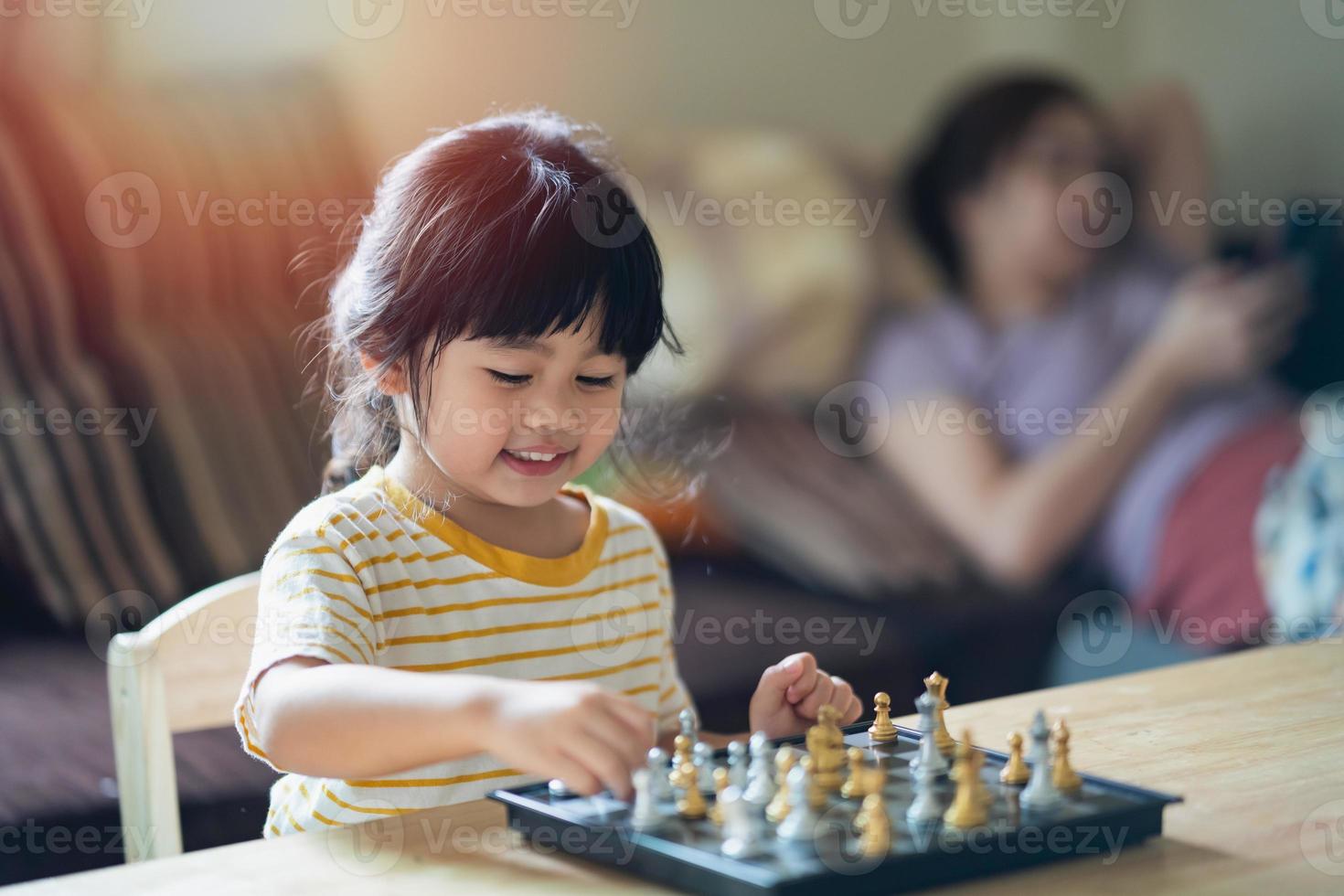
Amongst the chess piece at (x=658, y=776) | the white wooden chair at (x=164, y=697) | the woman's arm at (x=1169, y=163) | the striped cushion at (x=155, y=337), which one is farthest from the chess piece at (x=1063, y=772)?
the woman's arm at (x=1169, y=163)

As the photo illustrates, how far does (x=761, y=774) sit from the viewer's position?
0.83m

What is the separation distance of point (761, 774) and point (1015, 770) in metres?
0.15

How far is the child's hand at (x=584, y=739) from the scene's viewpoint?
30.0 inches

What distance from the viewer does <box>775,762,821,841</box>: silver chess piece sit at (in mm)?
750

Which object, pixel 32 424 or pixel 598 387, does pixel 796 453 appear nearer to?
pixel 32 424

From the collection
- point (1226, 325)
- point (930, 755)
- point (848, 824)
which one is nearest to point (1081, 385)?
point (1226, 325)

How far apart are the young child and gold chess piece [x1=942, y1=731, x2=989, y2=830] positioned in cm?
26

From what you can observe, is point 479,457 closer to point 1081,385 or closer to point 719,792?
point 719,792

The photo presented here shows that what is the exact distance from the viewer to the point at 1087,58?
11.8 feet

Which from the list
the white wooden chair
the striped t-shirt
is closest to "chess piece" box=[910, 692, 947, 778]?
the striped t-shirt

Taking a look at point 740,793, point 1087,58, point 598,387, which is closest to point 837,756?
point 740,793

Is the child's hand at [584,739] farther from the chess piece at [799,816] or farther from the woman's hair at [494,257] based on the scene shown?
the woman's hair at [494,257]

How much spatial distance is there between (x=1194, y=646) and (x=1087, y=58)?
5.19 feet

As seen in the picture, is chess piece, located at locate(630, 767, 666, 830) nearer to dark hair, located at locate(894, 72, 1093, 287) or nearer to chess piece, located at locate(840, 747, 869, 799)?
chess piece, located at locate(840, 747, 869, 799)
